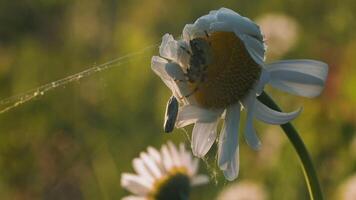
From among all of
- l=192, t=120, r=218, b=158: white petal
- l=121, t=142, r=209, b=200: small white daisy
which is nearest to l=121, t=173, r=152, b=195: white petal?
l=121, t=142, r=209, b=200: small white daisy

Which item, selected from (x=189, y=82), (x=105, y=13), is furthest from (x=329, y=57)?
(x=189, y=82)

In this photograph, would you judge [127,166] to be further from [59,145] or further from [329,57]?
[329,57]

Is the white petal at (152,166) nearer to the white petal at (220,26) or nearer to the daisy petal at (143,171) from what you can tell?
the daisy petal at (143,171)

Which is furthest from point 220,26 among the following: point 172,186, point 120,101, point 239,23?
point 120,101

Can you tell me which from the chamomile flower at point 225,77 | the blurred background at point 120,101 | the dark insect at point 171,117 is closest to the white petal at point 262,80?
the chamomile flower at point 225,77

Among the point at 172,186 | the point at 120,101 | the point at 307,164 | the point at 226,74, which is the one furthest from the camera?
the point at 120,101

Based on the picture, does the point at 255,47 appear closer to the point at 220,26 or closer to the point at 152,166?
the point at 220,26

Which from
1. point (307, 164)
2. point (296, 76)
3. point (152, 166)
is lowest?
point (307, 164)
